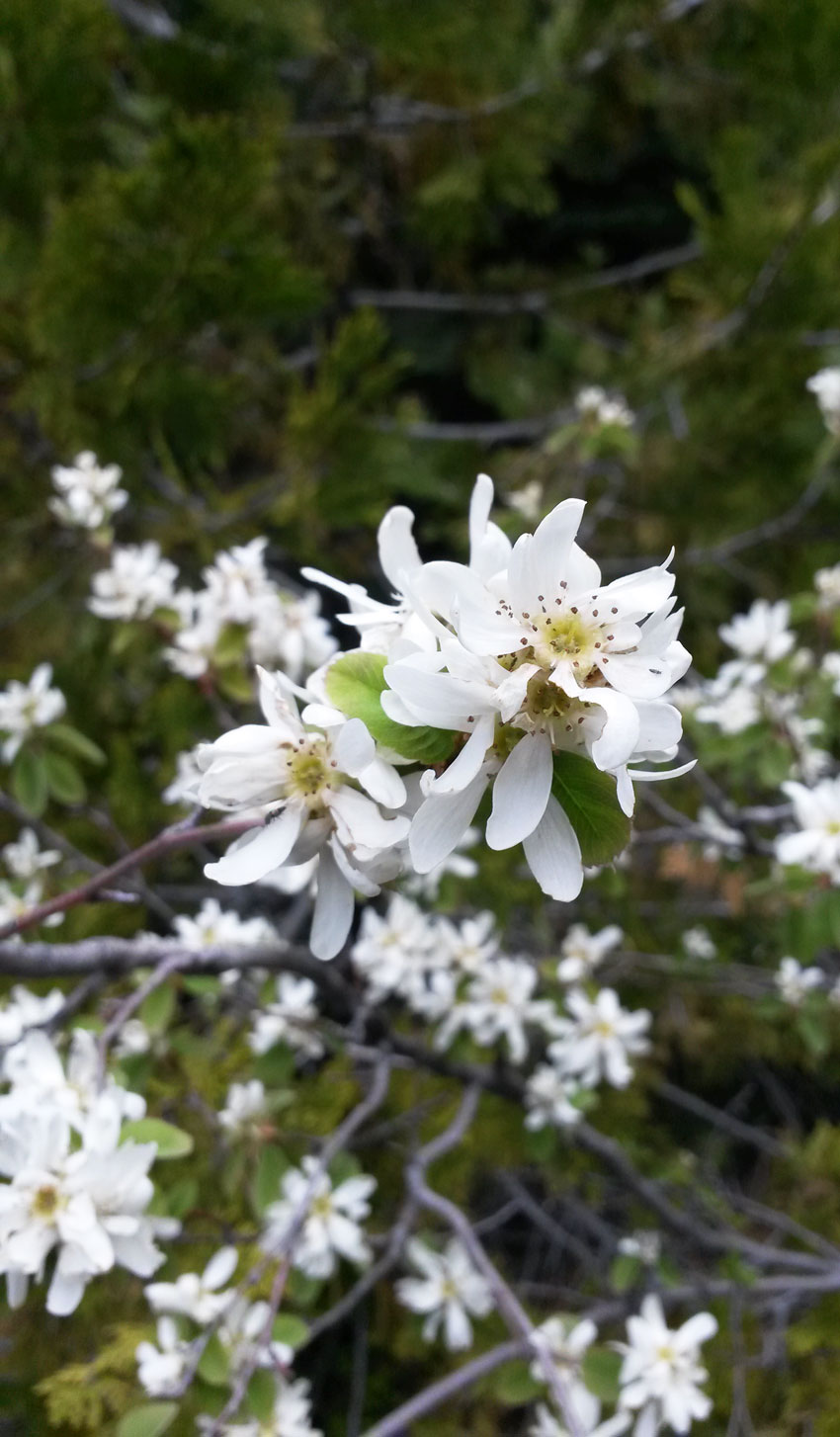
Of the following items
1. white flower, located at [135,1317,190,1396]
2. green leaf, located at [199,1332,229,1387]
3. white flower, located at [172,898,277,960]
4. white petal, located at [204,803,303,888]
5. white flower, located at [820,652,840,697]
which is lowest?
white flower, located at [135,1317,190,1396]

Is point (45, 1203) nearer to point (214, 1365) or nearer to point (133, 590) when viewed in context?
point (214, 1365)

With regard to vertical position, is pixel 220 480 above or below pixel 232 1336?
above

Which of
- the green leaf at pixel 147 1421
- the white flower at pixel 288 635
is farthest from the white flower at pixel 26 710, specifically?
the green leaf at pixel 147 1421

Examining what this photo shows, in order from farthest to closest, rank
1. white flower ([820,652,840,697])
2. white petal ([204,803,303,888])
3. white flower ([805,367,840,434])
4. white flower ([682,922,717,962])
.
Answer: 1. white flower ([682,922,717,962])
2. white flower ([805,367,840,434])
3. white flower ([820,652,840,697])
4. white petal ([204,803,303,888])

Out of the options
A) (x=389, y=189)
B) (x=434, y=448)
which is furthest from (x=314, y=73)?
(x=434, y=448)

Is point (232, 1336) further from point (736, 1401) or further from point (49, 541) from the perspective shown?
point (49, 541)

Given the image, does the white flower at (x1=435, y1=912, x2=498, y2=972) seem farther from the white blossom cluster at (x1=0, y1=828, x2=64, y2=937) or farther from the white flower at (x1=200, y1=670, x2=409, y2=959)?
the white flower at (x1=200, y1=670, x2=409, y2=959)

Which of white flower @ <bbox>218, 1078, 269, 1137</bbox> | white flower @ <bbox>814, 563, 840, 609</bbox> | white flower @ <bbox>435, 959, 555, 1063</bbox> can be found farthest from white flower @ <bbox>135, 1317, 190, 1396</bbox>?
white flower @ <bbox>814, 563, 840, 609</bbox>
